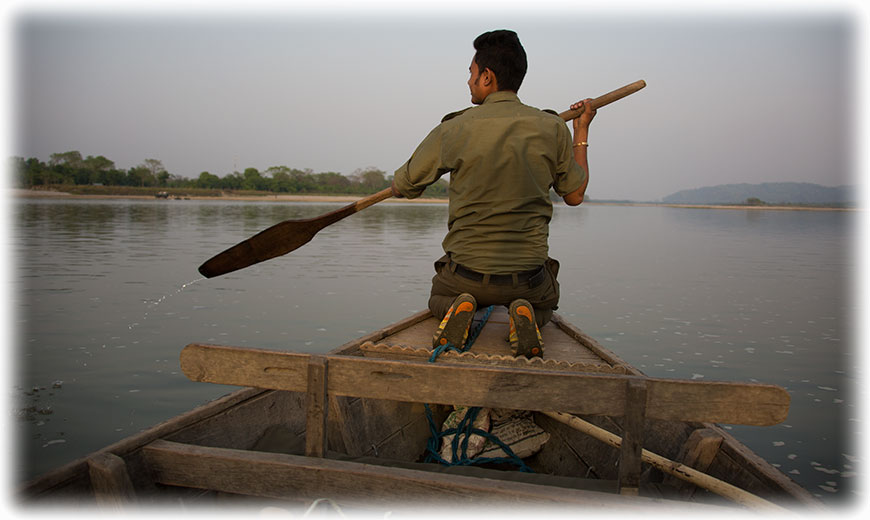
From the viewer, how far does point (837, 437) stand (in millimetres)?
5078

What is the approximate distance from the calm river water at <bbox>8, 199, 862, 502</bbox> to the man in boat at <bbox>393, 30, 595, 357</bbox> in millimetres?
3015

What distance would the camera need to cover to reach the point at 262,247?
13.3 feet

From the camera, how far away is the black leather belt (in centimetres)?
327

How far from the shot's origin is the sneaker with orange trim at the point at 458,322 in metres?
3.12

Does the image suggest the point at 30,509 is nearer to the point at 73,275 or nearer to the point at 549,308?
the point at 549,308

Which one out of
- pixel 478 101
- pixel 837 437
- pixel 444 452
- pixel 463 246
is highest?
pixel 478 101

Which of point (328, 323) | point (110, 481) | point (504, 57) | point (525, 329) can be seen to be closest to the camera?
point (110, 481)

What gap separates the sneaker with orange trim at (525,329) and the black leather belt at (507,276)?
170 mm

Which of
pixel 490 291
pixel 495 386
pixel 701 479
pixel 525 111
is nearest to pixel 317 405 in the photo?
pixel 495 386

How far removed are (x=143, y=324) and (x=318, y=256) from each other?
8.61 m

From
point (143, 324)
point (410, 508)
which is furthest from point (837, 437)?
point (143, 324)

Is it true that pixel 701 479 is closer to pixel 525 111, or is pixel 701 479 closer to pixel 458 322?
pixel 458 322

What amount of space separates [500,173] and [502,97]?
1.57 feet

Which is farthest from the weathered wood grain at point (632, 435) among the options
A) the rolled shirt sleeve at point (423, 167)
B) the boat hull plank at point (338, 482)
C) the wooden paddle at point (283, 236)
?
the wooden paddle at point (283, 236)
